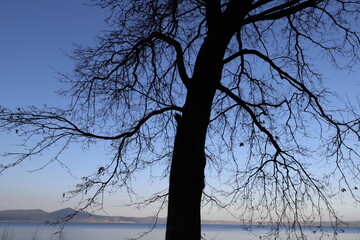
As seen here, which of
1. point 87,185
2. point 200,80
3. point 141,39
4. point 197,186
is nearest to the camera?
point 197,186

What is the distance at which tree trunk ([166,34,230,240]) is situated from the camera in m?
3.58

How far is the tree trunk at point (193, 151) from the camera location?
358 centimetres

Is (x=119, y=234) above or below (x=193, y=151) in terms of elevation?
below

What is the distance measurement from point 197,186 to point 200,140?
52 centimetres

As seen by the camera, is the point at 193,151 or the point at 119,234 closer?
the point at 193,151

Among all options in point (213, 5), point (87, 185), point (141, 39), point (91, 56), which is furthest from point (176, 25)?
point (87, 185)

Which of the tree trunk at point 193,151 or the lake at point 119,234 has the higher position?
the tree trunk at point 193,151

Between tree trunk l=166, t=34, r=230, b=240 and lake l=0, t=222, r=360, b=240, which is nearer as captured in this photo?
tree trunk l=166, t=34, r=230, b=240

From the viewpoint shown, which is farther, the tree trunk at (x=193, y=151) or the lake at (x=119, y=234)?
the lake at (x=119, y=234)

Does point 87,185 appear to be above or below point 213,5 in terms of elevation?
below

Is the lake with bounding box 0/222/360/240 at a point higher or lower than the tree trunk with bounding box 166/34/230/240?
lower

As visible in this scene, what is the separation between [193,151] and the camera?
3.81 metres

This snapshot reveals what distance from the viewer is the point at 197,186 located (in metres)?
3.73

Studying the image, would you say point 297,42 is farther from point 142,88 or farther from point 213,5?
point 142,88
